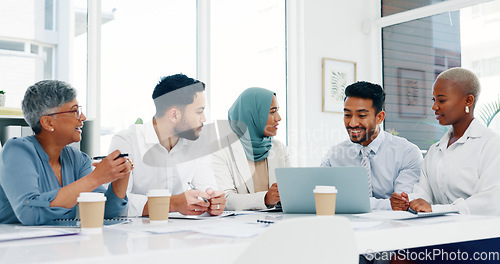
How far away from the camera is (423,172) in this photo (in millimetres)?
2223

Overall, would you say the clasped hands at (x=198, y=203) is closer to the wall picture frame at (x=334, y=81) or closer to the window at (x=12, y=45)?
the window at (x=12, y=45)

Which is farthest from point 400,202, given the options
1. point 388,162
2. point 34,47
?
point 34,47

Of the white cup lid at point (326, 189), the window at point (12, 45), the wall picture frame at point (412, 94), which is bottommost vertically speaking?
the white cup lid at point (326, 189)

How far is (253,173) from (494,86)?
2.60 meters

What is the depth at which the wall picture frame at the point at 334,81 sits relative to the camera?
4820mm

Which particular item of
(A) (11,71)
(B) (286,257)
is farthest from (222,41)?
(B) (286,257)

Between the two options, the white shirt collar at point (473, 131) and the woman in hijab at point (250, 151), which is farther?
the woman in hijab at point (250, 151)

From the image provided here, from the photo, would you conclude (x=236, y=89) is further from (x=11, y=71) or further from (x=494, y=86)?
(x=494, y=86)

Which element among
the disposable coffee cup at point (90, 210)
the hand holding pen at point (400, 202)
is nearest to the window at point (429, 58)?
the hand holding pen at point (400, 202)

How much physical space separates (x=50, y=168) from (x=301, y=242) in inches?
44.0

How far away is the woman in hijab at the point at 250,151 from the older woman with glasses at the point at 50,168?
0.79 m

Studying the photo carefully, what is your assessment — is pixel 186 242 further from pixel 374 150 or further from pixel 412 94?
pixel 412 94

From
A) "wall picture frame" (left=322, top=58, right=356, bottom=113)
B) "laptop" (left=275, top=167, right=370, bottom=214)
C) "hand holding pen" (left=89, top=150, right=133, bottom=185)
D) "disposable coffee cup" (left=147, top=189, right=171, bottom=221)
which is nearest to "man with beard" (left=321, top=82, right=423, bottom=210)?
"laptop" (left=275, top=167, right=370, bottom=214)

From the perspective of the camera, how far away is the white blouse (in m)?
1.83
